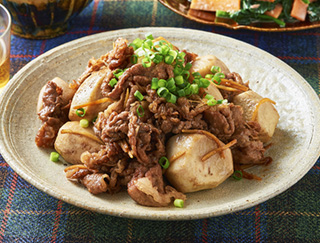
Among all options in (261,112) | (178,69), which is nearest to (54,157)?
(178,69)

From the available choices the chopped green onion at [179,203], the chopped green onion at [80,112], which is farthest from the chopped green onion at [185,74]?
the chopped green onion at [179,203]

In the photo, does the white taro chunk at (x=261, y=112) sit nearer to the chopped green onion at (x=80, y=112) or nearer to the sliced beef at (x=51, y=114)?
the chopped green onion at (x=80, y=112)

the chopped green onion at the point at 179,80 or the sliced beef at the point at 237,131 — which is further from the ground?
the chopped green onion at the point at 179,80

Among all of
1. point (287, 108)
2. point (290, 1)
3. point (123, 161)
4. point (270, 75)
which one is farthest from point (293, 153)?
point (290, 1)

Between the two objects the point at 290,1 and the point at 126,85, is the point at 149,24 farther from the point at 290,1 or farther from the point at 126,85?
Answer: the point at 126,85

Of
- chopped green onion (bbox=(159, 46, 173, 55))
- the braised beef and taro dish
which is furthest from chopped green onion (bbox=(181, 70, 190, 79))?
chopped green onion (bbox=(159, 46, 173, 55))

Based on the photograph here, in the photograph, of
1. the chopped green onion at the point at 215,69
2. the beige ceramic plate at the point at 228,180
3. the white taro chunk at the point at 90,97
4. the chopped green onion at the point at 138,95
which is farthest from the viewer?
the chopped green onion at the point at 215,69
